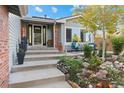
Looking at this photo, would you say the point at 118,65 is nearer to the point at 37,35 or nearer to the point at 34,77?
the point at 34,77

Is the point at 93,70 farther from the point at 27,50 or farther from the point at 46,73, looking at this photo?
the point at 27,50

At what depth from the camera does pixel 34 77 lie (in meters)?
4.12

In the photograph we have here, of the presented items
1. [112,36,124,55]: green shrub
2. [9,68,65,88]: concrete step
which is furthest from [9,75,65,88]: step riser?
[112,36,124,55]: green shrub

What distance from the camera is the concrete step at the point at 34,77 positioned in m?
3.72

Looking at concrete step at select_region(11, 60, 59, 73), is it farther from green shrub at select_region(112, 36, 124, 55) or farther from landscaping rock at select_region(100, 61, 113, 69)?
green shrub at select_region(112, 36, 124, 55)

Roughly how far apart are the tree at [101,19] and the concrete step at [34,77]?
5.08ft

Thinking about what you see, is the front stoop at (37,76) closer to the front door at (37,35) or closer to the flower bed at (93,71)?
the flower bed at (93,71)

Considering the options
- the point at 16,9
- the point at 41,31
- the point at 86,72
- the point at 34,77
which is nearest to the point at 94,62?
the point at 86,72

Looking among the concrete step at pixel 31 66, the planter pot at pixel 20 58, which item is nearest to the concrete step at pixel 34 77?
the concrete step at pixel 31 66

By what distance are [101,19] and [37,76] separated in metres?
2.44

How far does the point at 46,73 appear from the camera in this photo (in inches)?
178

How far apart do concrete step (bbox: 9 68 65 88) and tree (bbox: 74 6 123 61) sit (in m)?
1.55

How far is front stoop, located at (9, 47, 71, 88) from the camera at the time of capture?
3802 mm

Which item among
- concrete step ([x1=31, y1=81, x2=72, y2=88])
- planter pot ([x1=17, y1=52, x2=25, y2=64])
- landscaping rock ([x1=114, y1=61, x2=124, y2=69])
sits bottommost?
concrete step ([x1=31, y1=81, x2=72, y2=88])
